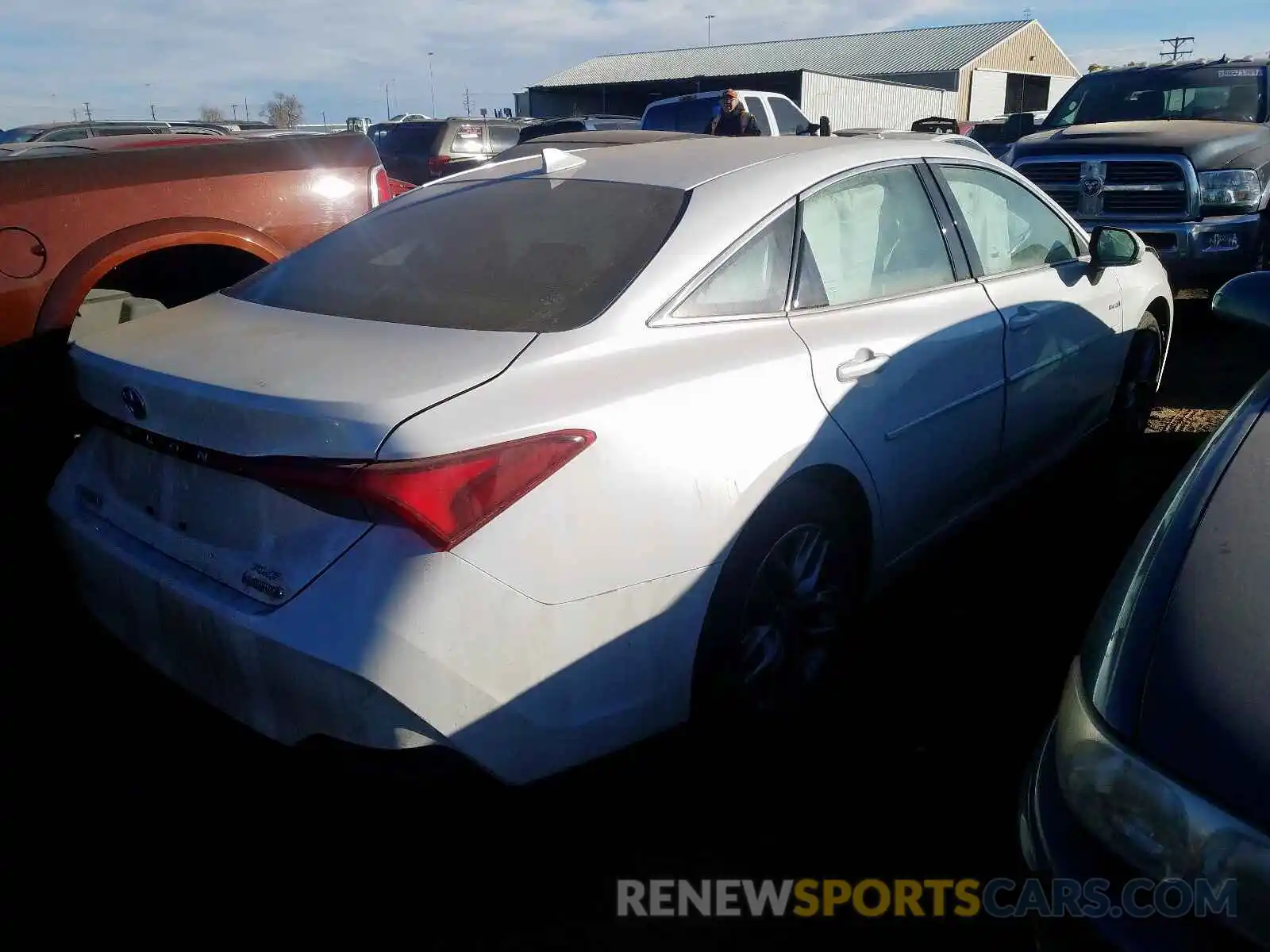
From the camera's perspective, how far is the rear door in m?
3.44

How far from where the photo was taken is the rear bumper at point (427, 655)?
182 cm

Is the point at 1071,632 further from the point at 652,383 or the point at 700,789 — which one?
the point at 652,383

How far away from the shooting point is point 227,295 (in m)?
2.89

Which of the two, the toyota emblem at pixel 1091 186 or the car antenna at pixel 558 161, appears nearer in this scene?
the car antenna at pixel 558 161

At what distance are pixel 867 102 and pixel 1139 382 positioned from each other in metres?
36.5

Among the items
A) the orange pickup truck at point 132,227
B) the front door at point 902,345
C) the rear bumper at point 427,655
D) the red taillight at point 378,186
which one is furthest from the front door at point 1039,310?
the orange pickup truck at point 132,227

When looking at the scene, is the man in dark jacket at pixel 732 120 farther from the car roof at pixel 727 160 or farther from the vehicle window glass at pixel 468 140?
the car roof at pixel 727 160

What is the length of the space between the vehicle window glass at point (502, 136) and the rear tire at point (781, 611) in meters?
15.9

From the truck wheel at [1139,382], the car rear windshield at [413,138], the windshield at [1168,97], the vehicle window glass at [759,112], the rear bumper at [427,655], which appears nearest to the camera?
the rear bumper at [427,655]

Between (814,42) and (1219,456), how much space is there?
54414 millimetres

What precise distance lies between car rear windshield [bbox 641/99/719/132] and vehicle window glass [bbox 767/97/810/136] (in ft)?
4.23

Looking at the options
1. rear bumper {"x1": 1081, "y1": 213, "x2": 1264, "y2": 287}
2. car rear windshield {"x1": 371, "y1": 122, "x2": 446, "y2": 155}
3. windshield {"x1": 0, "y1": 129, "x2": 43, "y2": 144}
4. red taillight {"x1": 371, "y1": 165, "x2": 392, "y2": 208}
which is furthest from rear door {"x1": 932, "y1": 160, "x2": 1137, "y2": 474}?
windshield {"x1": 0, "y1": 129, "x2": 43, "y2": 144}

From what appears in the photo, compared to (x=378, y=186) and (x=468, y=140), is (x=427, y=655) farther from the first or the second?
(x=468, y=140)

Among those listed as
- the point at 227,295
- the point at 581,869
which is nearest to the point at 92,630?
the point at 227,295
